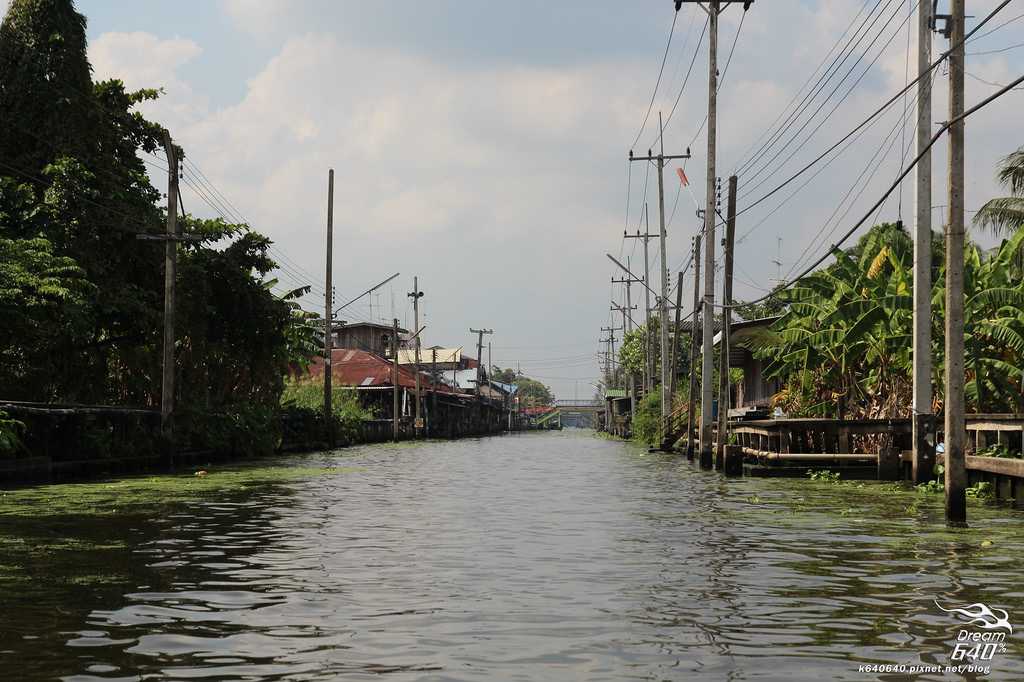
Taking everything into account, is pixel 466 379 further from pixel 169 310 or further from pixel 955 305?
pixel 955 305

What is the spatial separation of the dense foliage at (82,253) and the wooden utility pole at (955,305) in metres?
21.7

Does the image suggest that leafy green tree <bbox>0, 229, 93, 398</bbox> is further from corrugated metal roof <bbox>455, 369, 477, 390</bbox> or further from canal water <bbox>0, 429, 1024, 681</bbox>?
corrugated metal roof <bbox>455, 369, 477, 390</bbox>

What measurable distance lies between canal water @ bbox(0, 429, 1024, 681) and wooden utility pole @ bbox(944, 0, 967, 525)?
2.51 ft

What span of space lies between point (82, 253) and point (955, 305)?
87.8 feet

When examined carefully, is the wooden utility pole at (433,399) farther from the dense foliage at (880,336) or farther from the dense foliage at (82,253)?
the dense foliage at (880,336)

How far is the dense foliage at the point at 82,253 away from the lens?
1265 inches

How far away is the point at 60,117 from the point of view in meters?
37.2

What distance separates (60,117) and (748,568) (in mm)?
31037

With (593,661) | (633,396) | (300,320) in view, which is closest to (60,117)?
(300,320)

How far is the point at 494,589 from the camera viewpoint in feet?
38.7

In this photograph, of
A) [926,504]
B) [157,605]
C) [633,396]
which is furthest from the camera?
[633,396]

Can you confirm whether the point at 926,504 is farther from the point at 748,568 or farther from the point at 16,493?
the point at 16,493

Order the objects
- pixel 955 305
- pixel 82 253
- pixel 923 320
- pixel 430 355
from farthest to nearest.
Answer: pixel 430 355, pixel 82 253, pixel 923 320, pixel 955 305

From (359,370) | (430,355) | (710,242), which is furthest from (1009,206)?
(430,355)
